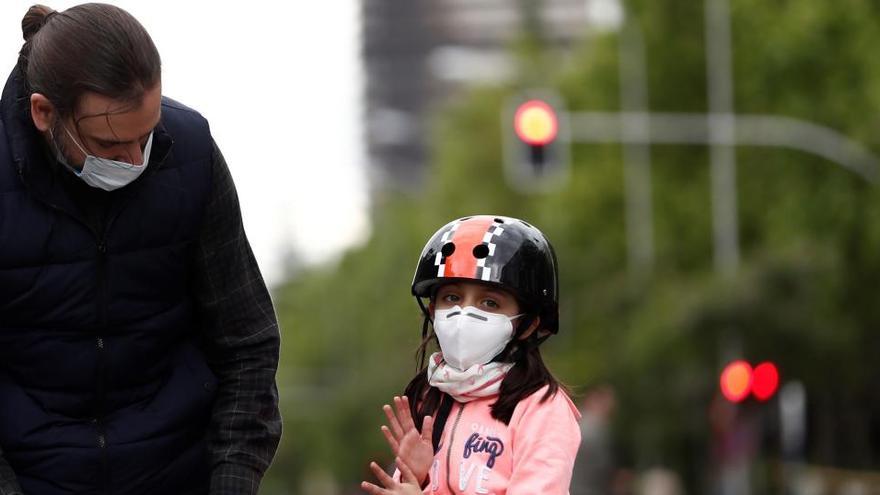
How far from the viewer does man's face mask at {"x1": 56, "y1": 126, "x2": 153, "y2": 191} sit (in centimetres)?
373

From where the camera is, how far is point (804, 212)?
95.7ft

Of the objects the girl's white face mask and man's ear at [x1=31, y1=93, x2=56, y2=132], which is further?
the girl's white face mask

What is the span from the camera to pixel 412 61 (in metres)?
172

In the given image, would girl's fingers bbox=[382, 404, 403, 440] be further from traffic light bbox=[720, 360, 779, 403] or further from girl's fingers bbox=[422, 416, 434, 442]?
traffic light bbox=[720, 360, 779, 403]

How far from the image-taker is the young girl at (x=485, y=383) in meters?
4.24

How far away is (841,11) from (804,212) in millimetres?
3020

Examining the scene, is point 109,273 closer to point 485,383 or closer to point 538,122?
point 485,383

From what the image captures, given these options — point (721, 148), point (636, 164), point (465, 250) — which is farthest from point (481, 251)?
point (636, 164)

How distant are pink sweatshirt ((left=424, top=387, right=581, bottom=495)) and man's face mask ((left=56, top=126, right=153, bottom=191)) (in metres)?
1.01

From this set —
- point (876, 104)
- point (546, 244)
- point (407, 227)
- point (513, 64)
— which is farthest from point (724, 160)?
point (407, 227)

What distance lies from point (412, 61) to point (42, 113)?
16948 centimetres

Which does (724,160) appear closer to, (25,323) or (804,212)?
(804,212)

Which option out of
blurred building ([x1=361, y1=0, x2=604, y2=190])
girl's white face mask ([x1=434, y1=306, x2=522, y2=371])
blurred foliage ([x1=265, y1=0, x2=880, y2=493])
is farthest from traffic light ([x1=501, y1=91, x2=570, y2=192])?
blurred building ([x1=361, y1=0, x2=604, y2=190])

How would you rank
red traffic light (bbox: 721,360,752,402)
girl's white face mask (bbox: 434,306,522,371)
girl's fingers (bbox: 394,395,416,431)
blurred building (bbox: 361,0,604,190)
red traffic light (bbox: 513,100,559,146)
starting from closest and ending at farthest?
girl's fingers (bbox: 394,395,416,431) < girl's white face mask (bbox: 434,306,522,371) < red traffic light (bbox: 721,360,752,402) < red traffic light (bbox: 513,100,559,146) < blurred building (bbox: 361,0,604,190)
